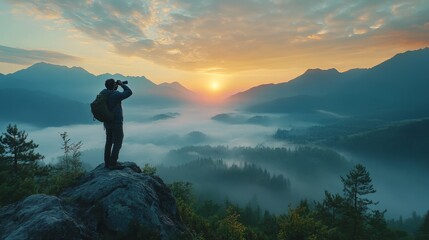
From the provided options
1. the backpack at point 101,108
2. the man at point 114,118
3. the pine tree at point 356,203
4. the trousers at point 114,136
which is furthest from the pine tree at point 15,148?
the pine tree at point 356,203

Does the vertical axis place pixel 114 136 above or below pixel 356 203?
above

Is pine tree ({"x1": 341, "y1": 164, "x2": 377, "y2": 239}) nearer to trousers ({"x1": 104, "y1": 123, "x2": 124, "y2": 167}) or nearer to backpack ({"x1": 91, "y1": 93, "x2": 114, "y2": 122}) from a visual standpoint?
trousers ({"x1": 104, "y1": 123, "x2": 124, "y2": 167})

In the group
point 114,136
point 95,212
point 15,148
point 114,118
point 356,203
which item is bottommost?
point 356,203

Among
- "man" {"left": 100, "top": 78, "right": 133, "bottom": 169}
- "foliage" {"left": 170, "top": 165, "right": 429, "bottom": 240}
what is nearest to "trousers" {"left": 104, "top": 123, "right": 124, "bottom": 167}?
"man" {"left": 100, "top": 78, "right": 133, "bottom": 169}

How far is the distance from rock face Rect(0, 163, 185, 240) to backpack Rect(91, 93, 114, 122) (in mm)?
2646

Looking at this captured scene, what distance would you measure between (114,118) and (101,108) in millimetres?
904

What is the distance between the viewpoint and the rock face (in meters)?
9.54

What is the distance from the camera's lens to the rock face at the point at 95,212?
31.3 ft

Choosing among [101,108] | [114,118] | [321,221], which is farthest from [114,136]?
[321,221]

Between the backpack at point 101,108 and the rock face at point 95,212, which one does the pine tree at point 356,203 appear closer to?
the rock face at point 95,212

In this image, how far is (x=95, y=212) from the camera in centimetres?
1149

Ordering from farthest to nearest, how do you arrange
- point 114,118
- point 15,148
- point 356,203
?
point 356,203, point 15,148, point 114,118

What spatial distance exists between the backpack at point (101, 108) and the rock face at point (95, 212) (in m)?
2.65

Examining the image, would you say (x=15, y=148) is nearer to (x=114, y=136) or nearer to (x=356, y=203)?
(x=114, y=136)
